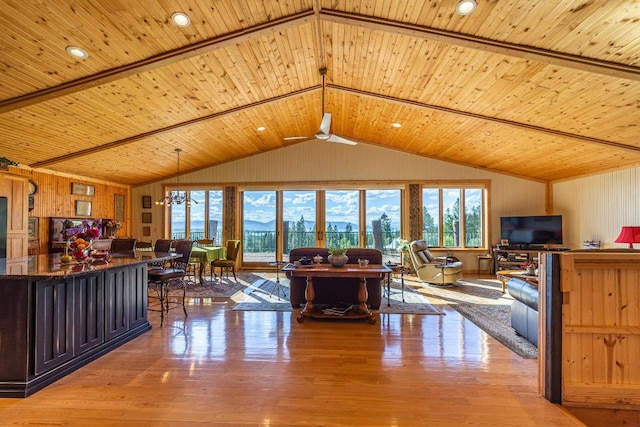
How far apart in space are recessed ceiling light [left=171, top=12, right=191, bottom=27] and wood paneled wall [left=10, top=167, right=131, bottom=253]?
4.43 metres

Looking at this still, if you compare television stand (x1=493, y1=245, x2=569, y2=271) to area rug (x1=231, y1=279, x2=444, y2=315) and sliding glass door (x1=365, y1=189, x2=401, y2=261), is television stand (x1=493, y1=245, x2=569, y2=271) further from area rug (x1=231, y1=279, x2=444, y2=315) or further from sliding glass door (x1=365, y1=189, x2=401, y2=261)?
area rug (x1=231, y1=279, x2=444, y2=315)

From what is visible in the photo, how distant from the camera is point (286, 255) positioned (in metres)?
8.96

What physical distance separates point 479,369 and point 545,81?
348 centimetres

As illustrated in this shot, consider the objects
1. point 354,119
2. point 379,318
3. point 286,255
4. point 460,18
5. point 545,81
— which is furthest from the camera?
point 286,255

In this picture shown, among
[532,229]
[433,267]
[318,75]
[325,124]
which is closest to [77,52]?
[325,124]

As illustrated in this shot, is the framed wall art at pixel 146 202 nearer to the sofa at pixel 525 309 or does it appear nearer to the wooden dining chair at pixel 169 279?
the wooden dining chair at pixel 169 279

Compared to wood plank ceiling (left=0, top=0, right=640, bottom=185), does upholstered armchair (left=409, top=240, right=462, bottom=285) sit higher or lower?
lower

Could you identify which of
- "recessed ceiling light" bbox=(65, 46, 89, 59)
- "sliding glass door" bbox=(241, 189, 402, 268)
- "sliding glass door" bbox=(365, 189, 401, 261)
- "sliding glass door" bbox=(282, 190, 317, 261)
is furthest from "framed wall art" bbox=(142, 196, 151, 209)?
"recessed ceiling light" bbox=(65, 46, 89, 59)

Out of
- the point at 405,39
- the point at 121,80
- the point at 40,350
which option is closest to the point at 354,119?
the point at 405,39

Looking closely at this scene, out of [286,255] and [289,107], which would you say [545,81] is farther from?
[286,255]

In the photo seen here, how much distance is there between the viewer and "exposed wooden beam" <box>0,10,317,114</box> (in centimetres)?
359

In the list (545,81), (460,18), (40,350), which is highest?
(460,18)

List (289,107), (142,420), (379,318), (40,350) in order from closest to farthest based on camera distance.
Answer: (142,420), (40,350), (379,318), (289,107)

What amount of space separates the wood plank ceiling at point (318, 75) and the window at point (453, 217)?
1686 millimetres
